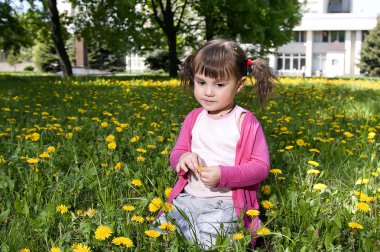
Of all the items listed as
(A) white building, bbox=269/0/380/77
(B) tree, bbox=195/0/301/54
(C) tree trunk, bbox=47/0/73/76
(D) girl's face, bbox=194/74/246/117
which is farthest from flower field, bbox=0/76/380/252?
(A) white building, bbox=269/0/380/77

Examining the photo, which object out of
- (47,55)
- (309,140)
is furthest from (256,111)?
(47,55)

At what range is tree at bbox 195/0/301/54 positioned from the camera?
61.5 ft

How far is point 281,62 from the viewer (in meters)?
56.2

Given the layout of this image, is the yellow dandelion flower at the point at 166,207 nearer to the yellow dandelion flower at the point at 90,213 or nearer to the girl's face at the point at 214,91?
Result: the yellow dandelion flower at the point at 90,213

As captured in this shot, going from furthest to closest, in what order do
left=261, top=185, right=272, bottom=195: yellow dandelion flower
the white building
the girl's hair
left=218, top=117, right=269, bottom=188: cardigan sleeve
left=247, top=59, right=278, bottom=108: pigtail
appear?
the white building
left=261, top=185, right=272, bottom=195: yellow dandelion flower
left=247, top=59, right=278, bottom=108: pigtail
the girl's hair
left=218, top=117, right=269, bottom=188: cardigan sleeve

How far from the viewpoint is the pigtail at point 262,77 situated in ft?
7.61

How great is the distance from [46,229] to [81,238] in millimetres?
158

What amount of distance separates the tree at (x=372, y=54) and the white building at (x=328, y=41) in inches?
466

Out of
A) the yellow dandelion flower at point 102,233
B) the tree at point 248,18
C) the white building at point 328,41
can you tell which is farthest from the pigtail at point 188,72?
the white building at point 328,41

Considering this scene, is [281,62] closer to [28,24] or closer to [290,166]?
[28,24]

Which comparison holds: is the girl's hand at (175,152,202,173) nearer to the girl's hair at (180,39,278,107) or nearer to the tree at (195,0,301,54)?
the girl's hair at (180,39,278,107)

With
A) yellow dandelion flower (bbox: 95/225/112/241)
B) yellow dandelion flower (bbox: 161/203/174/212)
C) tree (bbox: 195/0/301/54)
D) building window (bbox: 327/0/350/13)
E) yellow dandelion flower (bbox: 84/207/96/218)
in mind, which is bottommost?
yellow dandelion flower (bbox: 84/207/96/218)

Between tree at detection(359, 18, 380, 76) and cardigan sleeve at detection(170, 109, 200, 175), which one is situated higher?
tree at detection(359, 18, 380, 76)

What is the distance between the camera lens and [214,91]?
219 cm
